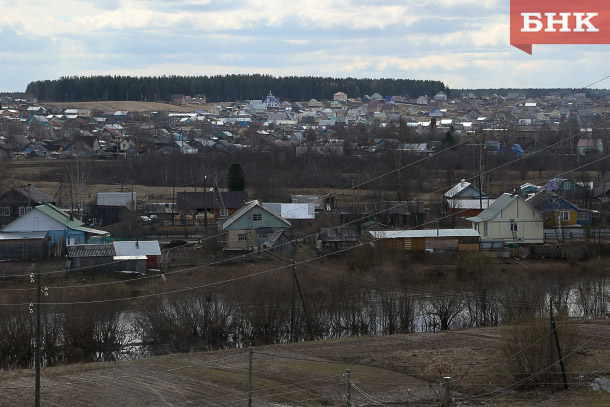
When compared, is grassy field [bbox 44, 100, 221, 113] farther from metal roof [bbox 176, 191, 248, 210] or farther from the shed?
the shed

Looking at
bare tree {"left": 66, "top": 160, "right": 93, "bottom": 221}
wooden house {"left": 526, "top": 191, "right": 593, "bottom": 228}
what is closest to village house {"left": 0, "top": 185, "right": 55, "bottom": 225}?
bare tree {"left": 66, "top": 160, "right": 93, "bottom": 221}

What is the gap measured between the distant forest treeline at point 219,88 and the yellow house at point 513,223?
73752mm

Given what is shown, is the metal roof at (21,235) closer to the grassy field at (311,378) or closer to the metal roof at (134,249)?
the metal roof at (134,249)

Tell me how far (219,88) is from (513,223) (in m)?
83.3

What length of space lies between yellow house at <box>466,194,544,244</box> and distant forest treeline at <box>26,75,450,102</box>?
7375 centimetres

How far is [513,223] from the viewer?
21484mm

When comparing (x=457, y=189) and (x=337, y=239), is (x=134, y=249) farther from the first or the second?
(x=457, y=189)

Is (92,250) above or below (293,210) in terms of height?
below

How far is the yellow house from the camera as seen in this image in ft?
70.3

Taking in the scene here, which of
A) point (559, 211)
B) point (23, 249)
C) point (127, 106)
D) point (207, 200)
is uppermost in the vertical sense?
point (127, 106)

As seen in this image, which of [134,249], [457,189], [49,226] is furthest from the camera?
[457,189]

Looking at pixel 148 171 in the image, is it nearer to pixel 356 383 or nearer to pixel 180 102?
pixel 356 383

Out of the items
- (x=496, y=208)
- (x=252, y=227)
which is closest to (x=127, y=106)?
(x=252, y=227)

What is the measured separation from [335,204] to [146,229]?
6.45m
